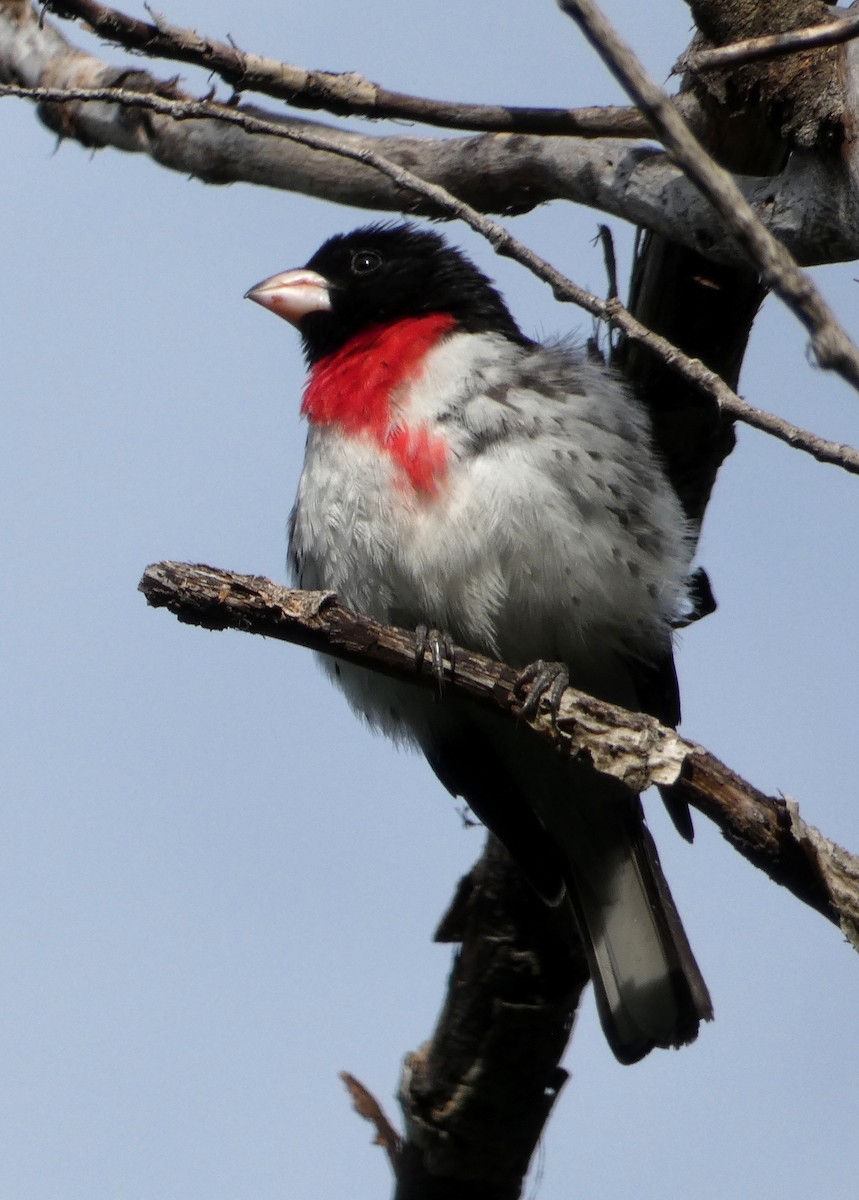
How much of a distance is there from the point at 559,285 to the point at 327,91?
1.94 metres

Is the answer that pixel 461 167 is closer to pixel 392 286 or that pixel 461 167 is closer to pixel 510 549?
pixel 392 286

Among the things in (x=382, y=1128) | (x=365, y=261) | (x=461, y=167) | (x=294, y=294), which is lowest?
(x=382, y=1128)

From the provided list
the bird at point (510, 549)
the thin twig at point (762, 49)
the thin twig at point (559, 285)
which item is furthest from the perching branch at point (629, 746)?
the thin twig at point (762, 49)

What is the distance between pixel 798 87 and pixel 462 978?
131 inches

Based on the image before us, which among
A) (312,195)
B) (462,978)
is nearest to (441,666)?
(462,978)

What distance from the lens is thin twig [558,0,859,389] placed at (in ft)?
7.34

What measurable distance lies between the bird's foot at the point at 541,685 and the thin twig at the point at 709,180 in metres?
1.86

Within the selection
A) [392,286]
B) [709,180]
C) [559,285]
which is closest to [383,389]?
[392,286]

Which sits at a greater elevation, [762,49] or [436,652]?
[762,49]

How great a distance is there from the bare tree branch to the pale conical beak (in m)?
0.47

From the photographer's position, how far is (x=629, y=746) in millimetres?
3783

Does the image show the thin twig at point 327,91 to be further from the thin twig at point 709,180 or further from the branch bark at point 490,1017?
the thin twig at point 709,180

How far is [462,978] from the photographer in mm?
5344

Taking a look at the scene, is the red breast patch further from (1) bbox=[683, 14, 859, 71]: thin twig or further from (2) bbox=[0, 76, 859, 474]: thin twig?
(1) bbox=[683, 14, 859, 71]: thin twig
